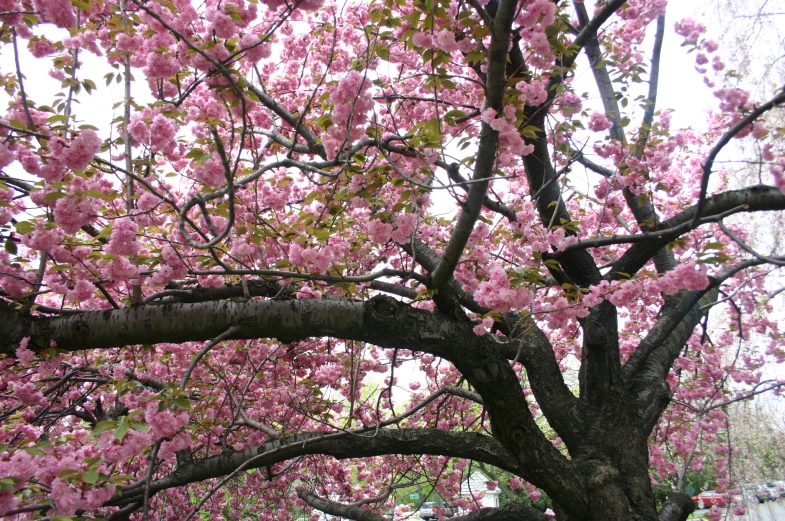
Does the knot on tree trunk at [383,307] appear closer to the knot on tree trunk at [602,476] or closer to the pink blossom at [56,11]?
the knot on tree trunk at [602,476]

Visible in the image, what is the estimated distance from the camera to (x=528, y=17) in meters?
2.15

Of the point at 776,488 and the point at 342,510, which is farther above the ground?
the point at 776,488

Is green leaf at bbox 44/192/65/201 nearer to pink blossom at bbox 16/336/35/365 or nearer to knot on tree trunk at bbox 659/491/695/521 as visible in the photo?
pink blossom at bbox 16/336/35/365

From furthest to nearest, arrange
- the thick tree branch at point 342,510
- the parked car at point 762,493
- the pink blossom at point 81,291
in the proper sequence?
the parked car at point 762,493 → the thick tree branch at point 342,510 → the pink blossom at point 81,291

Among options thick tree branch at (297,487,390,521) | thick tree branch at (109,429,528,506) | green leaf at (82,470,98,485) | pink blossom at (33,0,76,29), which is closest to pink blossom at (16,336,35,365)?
green leaf at (82,470,98,485)

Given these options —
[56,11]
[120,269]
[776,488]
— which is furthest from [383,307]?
[776,488]

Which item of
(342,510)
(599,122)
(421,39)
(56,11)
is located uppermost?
(599,122)

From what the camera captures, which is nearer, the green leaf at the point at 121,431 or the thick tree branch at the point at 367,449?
the green leaf at the point at 121,431

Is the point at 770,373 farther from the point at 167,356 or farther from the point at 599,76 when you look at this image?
the point at 167,356

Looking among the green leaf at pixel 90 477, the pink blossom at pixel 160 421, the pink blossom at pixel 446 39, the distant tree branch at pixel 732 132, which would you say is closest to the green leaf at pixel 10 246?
the pink blossom at pixel 160 421

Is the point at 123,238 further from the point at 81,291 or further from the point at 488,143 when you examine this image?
the point at 488,143

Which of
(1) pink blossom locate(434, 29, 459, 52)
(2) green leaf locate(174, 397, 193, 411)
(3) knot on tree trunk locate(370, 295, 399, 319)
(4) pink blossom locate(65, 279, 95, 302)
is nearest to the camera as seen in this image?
(2) green leaf locate(174, 397, 193, 411)

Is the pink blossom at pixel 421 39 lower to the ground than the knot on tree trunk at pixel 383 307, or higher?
higher

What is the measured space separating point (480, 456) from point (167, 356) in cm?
249
